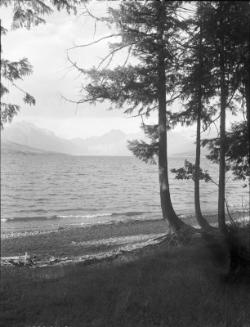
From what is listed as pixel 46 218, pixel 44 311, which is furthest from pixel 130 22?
pixel 46 218

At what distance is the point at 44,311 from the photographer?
6.33 m

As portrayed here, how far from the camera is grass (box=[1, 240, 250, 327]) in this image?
5871 mm

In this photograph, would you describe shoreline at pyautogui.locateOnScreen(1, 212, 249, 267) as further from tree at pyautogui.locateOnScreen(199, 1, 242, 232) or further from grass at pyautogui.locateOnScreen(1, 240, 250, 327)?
tree at pyautogui.locateOnScreen(199, 1, 242, 232)

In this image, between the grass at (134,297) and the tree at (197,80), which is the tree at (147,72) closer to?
the tree at (197,80)

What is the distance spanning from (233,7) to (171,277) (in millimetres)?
5866

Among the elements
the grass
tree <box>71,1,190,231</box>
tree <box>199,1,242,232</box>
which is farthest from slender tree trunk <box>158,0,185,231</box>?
the grass

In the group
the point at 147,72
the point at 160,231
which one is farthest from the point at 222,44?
the point at 160,231

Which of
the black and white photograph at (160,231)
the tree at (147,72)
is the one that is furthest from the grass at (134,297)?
the tree at (147,72)

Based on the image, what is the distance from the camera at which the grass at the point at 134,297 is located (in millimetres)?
5871

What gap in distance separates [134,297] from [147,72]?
369 inches

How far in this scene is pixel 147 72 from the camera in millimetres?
14492

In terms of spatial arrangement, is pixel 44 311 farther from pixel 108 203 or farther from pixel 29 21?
pixel 108 203

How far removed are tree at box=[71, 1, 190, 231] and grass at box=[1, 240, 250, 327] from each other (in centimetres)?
669

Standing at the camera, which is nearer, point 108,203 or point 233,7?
point 233,7
